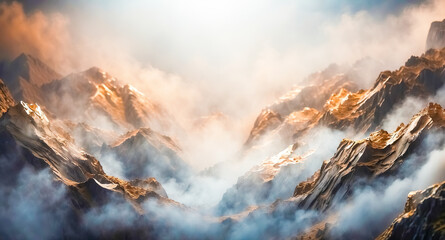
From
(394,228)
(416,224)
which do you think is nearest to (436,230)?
(416,224)

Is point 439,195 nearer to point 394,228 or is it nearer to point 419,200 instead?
point 419,200

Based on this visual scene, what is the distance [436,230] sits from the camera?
15988cm

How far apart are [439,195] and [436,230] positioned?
39.1ft

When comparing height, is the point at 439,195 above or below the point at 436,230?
above

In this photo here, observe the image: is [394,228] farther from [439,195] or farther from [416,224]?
[439,195]

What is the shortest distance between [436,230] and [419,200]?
1687cm

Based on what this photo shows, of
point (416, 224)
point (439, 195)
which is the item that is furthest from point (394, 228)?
point (439, 195)

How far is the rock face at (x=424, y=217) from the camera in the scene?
162 meters

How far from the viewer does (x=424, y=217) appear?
166375 millimetres

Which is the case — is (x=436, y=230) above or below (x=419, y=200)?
below

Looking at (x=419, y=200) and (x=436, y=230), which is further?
(x=419, y=200)

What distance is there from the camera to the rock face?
161625 mm

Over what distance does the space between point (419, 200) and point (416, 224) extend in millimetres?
10042

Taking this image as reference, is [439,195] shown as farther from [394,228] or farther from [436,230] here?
[394,228]
